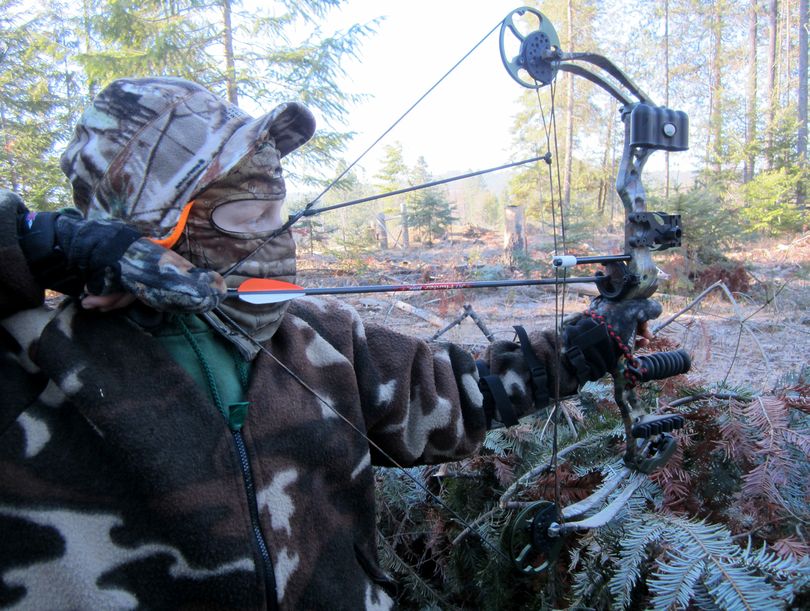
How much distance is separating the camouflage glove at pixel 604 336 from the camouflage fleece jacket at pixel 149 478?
74cm

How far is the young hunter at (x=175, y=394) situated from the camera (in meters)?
1.01

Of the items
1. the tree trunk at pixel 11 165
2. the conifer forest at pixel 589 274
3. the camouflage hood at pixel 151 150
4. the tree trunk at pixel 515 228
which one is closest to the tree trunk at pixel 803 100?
the conifer forest at pixel 589 274

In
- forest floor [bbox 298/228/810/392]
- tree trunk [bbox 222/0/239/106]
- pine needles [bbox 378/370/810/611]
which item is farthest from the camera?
tree trunk [bbox 222/0/239/106]

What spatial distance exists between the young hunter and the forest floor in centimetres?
147

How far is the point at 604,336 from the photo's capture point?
157 centimetres

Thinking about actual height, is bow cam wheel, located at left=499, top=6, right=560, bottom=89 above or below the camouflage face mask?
above

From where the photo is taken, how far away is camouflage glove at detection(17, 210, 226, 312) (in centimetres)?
105

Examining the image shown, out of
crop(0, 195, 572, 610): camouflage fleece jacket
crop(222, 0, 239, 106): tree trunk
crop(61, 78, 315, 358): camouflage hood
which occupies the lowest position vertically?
crop(0, 195, 572, 610): camouflage fleece jacket

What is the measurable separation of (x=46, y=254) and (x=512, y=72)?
4.32ft

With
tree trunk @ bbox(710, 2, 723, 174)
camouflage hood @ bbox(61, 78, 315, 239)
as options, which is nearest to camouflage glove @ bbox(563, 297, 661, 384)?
camouflage hood @ bbox(61, 78, 315, 239)

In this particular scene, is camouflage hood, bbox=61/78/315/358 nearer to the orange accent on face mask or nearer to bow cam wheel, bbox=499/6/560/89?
the orange accent on face mask

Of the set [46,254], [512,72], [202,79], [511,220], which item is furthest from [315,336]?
[511,220]

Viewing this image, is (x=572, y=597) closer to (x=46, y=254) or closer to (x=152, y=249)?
(x=152, y=249)

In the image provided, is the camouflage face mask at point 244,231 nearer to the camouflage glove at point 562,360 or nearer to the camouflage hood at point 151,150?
the camouflage hood at point 151,150
